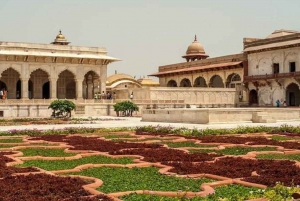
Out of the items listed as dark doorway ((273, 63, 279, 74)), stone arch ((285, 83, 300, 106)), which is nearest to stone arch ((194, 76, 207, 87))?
dark doorway ((273, 63, 279, 74))

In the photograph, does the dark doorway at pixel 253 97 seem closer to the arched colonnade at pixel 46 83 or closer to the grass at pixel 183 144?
the arched colonnade at pixel 46 83

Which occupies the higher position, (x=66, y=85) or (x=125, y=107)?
(x=66, y=85)

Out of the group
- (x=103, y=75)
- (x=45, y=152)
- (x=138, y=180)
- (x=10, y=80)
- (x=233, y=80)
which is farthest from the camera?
(x=233, y=80)

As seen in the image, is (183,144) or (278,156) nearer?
(278,156)

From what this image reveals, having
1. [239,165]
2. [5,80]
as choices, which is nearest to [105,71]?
[5,80]

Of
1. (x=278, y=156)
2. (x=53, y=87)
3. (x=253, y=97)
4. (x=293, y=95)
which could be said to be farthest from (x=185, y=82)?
(x=278, y=156)

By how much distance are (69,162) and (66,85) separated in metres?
32.0

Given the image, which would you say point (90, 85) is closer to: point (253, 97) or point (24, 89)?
point (24, 89)

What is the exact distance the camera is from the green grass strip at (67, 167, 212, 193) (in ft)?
17.9

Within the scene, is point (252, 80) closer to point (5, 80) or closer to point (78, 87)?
point (78, 87)

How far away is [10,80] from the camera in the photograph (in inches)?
1436

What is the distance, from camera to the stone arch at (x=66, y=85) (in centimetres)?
3825

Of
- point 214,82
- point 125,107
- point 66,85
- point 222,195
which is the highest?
point 214,82

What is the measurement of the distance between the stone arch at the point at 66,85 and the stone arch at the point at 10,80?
3449 mm
